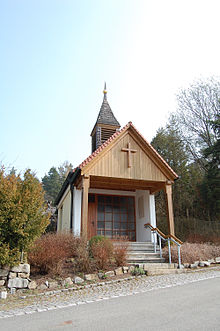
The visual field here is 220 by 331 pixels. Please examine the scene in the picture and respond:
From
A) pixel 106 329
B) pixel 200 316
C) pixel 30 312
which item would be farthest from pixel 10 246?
pixel 200 316

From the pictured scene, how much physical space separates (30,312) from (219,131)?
16.1m

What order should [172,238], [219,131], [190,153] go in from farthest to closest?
[190,153] → [219,131] → [172,238]

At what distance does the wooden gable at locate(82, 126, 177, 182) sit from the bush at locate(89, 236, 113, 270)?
351 centimetres

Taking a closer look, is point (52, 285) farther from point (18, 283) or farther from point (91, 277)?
point (91, 277)

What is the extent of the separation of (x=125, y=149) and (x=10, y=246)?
6.83 metres

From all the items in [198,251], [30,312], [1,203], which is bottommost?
[30,312]

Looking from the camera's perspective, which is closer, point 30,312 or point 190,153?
point 30,312

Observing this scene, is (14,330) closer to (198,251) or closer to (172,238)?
(172,238)

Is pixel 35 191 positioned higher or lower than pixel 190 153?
lower

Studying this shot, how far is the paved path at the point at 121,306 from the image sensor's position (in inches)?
168

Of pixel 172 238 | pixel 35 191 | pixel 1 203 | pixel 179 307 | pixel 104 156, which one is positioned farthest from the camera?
pixel 104 156

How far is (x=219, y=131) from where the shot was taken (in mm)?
17859

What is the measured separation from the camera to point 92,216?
546 inches

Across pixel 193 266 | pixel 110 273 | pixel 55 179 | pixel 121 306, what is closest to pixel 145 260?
pixel 193 266
